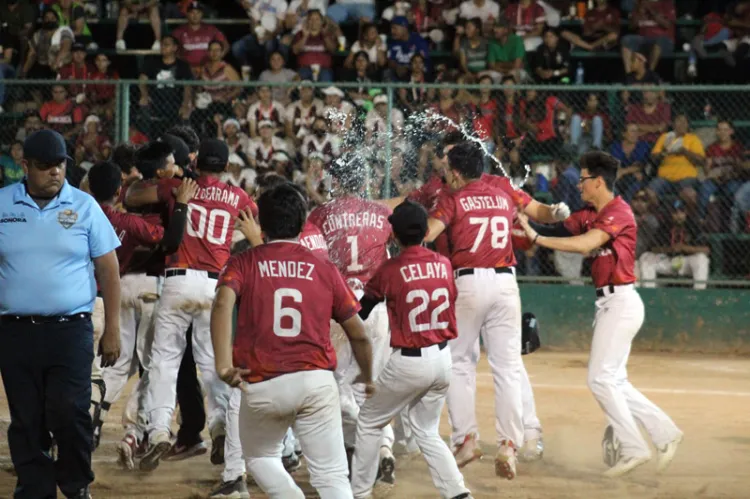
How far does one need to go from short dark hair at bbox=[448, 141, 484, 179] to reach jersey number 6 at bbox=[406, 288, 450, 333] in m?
1.71

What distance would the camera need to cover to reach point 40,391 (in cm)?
668

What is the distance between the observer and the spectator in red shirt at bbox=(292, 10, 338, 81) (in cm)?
1728

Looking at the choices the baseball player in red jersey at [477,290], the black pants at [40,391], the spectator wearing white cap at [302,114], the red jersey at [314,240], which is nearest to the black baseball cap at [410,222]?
the red jersey at [314,240]

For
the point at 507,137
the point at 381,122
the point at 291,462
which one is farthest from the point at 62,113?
the point at 291,462

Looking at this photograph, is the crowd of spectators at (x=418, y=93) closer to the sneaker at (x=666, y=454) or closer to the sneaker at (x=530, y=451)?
the sneaker at (x=530, y=451)

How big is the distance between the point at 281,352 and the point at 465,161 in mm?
3217

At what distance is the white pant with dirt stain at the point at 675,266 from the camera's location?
14492mm

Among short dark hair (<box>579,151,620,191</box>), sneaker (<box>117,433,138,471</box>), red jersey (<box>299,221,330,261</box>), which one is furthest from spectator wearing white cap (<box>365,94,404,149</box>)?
sneaker (<box>117,433,138,471</box>)

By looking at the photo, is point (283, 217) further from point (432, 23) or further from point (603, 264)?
point (432, 23)

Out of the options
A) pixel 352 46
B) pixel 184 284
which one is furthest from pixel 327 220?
pixel 352 46

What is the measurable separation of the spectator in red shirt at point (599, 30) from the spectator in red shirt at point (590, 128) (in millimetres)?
2968

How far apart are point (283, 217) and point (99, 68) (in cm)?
1209

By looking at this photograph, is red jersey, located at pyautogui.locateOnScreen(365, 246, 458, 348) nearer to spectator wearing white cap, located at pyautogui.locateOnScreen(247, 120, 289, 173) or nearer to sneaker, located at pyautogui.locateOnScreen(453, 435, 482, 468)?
sneaker, located at pyautogui.locateOnScreen(453, 435, 482, 468)

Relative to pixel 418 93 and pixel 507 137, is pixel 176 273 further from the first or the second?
pixel 507 137
